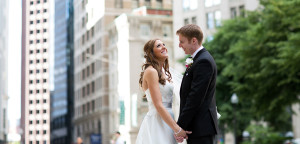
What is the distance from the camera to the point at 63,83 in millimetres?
98750

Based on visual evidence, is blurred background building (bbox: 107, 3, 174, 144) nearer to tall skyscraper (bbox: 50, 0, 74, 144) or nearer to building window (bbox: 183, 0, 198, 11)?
building window (bbox: 183, 0, 198, 11)

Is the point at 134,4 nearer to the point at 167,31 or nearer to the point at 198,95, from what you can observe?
the point at 167,31

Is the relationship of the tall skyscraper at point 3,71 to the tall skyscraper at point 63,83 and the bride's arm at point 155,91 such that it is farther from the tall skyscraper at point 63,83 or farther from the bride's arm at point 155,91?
the tall skyscraper at point 63,83

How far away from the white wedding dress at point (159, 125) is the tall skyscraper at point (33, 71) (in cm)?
772

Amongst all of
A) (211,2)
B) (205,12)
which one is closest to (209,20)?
(205,12)

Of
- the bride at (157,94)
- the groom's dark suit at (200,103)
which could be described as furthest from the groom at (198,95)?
the bride at (157,94)

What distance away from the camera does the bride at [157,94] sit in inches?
225

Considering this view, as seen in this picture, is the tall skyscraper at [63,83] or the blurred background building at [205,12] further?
the tall skyscraper at [63,83]

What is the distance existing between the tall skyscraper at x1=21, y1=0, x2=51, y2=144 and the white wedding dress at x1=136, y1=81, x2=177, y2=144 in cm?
772

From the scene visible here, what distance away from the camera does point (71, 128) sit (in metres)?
92.9

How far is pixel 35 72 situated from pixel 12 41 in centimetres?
307

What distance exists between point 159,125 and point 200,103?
0.80 m

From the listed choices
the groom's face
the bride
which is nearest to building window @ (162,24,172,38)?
the bride

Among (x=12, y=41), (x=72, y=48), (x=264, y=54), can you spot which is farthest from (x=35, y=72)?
(x=72, y=48)
